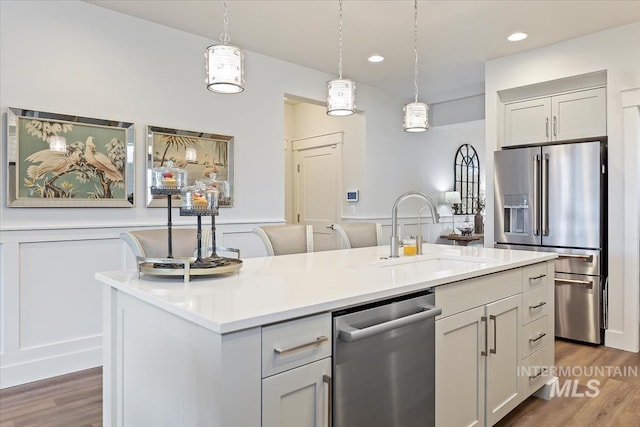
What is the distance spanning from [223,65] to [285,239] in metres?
1.26

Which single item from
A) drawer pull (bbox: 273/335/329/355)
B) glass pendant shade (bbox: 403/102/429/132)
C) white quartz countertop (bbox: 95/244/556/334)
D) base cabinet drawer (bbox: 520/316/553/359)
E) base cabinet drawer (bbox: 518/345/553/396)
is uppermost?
glass pendant shade (bbox: 403/102/429/132)

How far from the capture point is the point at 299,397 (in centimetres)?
123

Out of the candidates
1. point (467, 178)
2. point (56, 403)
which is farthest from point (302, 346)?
point (467, 178)

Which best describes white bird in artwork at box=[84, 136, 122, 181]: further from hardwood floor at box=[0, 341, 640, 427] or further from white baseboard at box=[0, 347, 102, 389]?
hardwood floor at box=[0, 341, 640, 427]

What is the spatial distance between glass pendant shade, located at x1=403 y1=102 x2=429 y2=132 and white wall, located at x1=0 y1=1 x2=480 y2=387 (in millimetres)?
1757

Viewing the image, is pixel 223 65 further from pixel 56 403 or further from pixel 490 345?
pixel 56 403

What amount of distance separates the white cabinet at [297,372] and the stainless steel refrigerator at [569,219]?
319 centimetres

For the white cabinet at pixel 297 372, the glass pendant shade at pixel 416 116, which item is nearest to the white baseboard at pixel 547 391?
the glass pendant shade at pixel 416 116

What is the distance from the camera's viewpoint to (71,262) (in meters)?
3.02

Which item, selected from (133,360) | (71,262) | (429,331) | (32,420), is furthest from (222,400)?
(71,262)

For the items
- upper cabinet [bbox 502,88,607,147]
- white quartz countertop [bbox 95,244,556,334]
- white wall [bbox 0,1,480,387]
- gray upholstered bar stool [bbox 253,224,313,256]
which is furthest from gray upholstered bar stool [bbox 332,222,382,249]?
upper cabinet [bbox 502,88,607,147]

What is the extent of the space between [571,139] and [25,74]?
438 cm

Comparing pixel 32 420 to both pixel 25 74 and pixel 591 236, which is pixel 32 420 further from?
pixel 591 236

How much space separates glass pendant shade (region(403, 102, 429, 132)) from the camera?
285 centimetres
